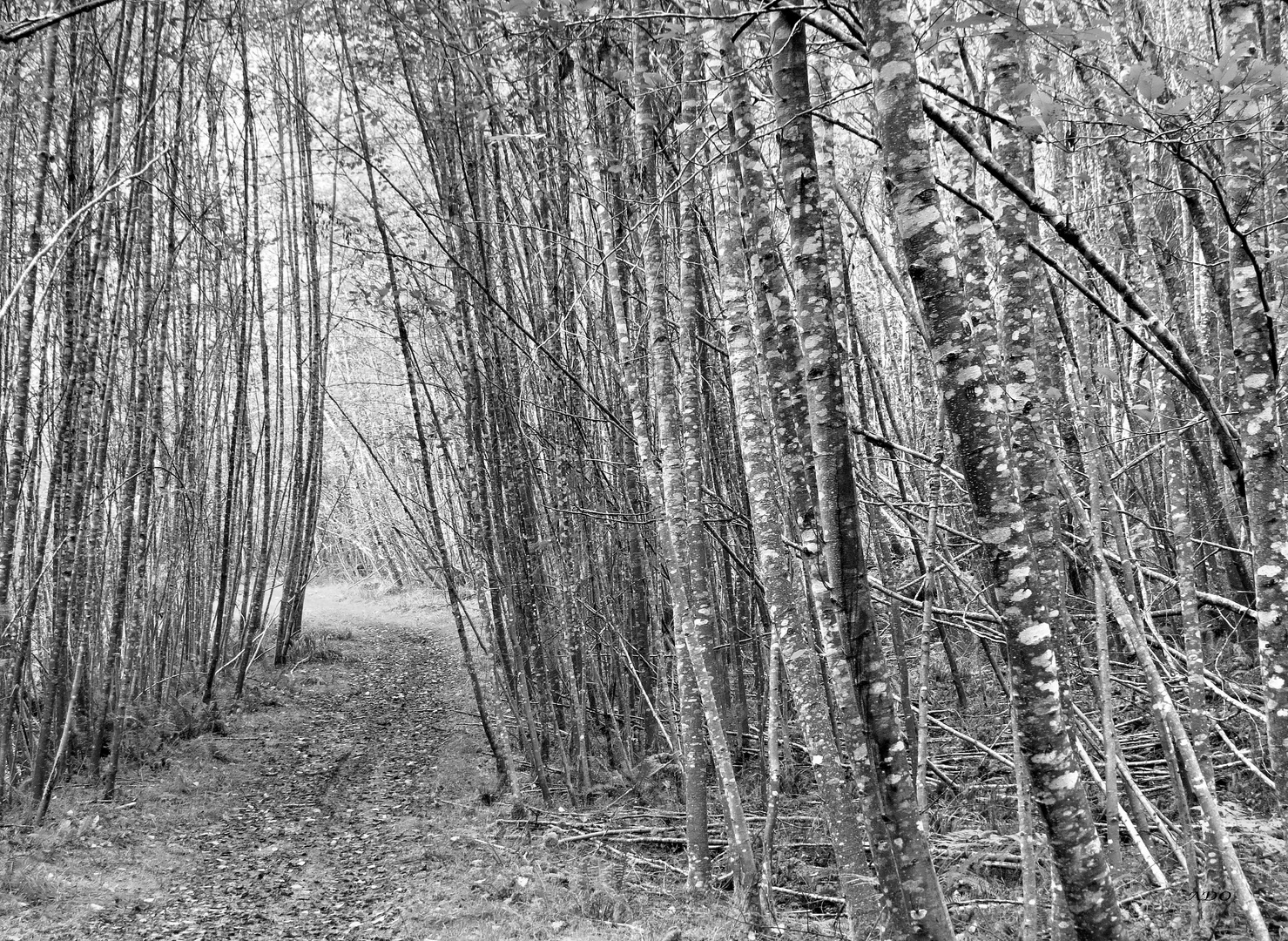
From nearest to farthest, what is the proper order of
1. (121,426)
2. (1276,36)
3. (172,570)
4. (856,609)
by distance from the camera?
(856,609) → (1276,36) → (121,426) → (172,570)

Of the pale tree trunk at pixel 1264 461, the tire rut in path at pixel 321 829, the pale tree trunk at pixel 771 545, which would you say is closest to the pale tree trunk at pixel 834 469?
the pale tree trunk at pixel 771 545

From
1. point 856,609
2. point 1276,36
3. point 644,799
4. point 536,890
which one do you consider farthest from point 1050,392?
point 644,799

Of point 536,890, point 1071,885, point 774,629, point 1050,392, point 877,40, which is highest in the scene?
point 877,40

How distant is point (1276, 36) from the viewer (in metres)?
3.45

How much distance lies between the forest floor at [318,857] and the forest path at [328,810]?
0.02 meters

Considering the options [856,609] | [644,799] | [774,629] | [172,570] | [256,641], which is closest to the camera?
[856,609]

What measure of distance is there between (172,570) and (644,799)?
5.23 m

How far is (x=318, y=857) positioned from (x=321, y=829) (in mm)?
509

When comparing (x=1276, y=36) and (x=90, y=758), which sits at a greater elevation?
(x=1276, y=36)

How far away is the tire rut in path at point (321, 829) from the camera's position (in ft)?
13.1

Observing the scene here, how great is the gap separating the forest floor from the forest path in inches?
0.6

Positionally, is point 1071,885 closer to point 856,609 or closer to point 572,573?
point 856,609

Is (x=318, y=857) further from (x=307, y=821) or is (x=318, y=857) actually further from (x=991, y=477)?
(x=991, y=477)

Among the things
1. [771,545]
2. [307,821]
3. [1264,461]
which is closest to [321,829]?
[307,821]
